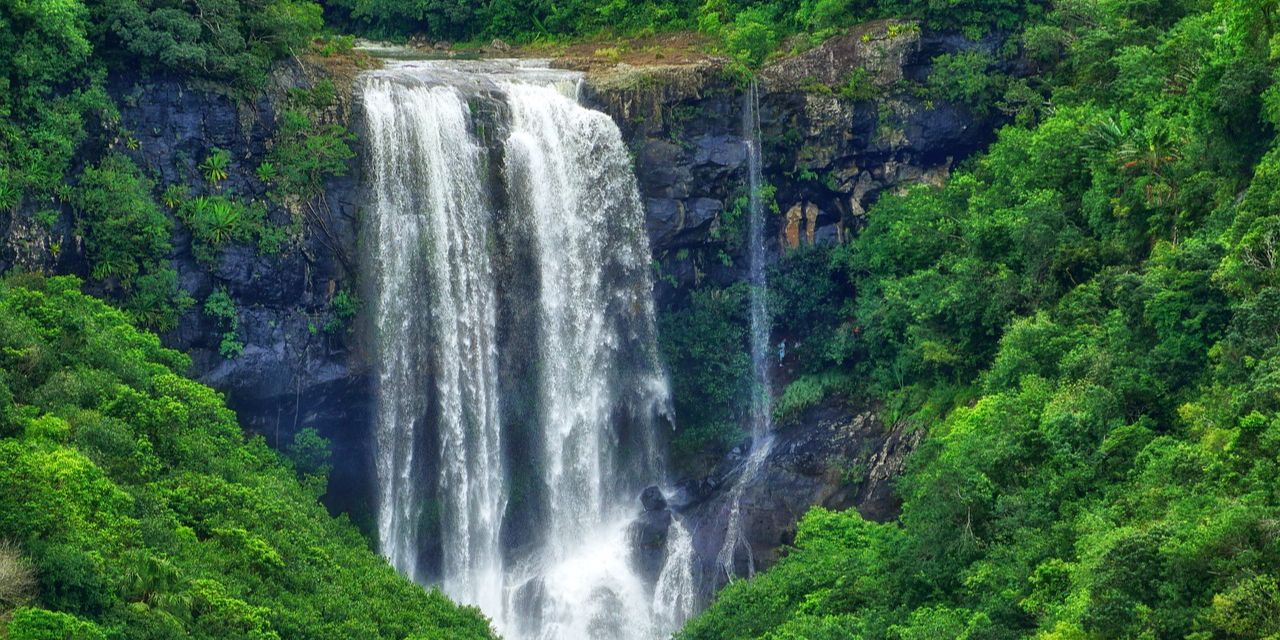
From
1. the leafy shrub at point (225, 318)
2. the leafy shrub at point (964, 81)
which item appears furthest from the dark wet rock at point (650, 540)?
the leafy shrub at point (964, 81)

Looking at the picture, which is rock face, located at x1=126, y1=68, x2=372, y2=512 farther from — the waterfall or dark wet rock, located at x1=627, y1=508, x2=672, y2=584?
the waterfall

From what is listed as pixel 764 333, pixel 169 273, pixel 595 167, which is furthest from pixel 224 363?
pixel 764 333

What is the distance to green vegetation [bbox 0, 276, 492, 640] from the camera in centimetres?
2361

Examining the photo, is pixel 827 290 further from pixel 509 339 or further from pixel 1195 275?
pixel 1195 275

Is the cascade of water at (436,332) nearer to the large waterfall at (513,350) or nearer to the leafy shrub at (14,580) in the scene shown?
the large waterfall at (513,350)

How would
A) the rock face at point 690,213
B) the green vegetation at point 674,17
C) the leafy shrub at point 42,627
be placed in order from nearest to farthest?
the leafy shrub at point 42,627 < the rock face at point 690,213 < the green vegetation at point 674,17

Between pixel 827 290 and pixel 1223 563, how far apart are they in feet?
61.9

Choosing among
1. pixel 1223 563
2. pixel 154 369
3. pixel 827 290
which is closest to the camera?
Result: pixel 1223 563

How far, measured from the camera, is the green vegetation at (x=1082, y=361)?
81.0 ft

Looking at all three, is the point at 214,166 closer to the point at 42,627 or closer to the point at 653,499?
the point at 653,499

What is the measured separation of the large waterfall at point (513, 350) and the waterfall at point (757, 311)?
7.94 ft

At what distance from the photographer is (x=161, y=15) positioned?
34812 mm

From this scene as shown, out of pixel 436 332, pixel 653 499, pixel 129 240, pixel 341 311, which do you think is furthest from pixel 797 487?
pixel 129 240

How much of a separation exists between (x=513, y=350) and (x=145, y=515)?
13.2 meters
